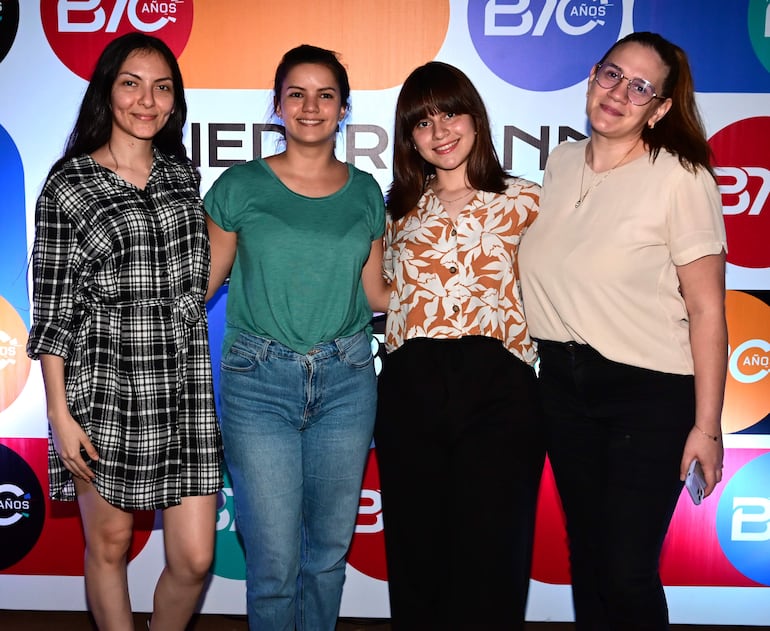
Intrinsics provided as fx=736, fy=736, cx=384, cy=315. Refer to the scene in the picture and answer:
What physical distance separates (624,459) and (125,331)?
4.25ft

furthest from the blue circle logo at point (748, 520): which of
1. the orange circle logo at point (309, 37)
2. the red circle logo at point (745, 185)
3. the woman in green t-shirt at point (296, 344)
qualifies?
the orange circle logo at point (309, 37)

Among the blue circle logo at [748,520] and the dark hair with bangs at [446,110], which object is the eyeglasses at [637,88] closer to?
the dark hair with bangs at [446,110]

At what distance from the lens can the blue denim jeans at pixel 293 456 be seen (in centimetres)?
197

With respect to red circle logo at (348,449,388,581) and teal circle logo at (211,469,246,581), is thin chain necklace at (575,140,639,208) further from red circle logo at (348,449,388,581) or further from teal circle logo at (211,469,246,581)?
teal circle logo at (211,469,246,581)

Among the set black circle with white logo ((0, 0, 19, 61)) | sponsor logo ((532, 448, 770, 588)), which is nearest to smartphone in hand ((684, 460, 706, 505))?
sponsor logo ((532, 448, 770, 588))

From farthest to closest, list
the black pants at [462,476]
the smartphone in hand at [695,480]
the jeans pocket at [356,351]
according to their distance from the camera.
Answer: the jeans pocket at [356,351] → the black pants at [462,476] → the smartphone in hand at [695,480]

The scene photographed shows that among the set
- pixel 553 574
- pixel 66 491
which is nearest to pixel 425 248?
pixel 66 491

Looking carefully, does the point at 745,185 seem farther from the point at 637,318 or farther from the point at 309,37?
the point at 309,37

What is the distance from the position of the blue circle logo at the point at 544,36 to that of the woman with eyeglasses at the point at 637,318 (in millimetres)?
745

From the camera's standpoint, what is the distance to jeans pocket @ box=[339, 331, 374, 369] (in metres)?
2.02

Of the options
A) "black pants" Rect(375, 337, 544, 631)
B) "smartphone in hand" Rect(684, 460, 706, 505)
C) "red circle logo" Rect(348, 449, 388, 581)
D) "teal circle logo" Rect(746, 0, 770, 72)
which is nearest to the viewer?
"smartphone in hand" Rect(684, 460, 706, 505)

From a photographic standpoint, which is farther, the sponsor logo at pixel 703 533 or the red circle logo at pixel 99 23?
the sponsor logo at pixel 703 533

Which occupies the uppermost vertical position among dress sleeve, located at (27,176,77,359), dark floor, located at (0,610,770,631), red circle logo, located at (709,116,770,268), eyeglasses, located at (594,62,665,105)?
eyeglasses, located at (594,62,665,105)

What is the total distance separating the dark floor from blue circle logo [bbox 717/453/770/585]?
281mm
